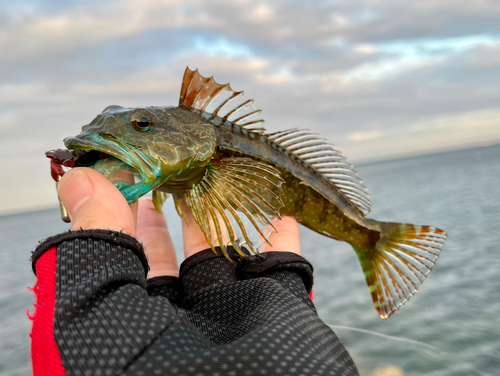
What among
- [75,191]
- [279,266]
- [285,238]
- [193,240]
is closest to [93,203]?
[75,191]

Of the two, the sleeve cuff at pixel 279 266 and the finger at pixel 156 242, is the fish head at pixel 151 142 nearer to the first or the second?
the finger at pixel 156 242

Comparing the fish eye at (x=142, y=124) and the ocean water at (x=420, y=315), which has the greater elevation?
the fish eye at (x=142, y=124)

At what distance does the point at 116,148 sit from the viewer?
2.64 metres

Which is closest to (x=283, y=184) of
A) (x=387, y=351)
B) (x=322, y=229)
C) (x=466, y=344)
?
(x=322, y=229)

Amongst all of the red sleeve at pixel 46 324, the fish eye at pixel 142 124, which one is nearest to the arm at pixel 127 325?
the red sleeve at pixel 46 324

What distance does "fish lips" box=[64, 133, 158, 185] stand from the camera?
8.32 ft

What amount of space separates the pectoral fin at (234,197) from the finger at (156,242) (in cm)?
55

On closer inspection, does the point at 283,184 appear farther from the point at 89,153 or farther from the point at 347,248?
the point at 347,248

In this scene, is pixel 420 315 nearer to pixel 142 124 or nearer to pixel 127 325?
pixel 142 124

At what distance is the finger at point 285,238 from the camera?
343cm

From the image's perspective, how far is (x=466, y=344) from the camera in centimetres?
630

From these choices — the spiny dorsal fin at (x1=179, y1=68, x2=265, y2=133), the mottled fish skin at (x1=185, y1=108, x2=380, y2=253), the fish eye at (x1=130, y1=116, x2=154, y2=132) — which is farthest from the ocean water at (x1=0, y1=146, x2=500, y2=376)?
the fish eye at (x1=130, y1=116, x2=154, y2=132)

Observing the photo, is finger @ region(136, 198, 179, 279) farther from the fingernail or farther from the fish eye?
the fingernail

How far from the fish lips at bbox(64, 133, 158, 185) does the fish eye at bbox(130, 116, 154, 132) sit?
0.21 meters
